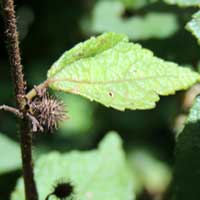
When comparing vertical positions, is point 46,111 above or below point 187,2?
below

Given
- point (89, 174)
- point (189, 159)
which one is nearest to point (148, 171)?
point (89, 174)

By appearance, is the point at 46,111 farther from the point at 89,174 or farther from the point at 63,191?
the point at 89,174

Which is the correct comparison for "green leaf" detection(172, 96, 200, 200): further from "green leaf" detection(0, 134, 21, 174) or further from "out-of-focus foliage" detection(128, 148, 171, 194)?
"out-of-focus foliage" detection(128, 148, 171, 194)

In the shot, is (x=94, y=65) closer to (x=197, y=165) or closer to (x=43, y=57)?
(x=197, y=165)

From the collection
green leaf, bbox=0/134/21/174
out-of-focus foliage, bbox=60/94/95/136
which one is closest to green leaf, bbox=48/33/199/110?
green leaf, bbox=0/134/21/174

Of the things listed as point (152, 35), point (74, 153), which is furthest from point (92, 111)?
point (74, 153)

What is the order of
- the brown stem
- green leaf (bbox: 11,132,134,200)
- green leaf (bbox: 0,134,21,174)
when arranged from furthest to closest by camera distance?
1. green leaf (bbox: 0,134,21,174)
2. green leaf (bbox: 11,132,134,200)
3. the brown stem

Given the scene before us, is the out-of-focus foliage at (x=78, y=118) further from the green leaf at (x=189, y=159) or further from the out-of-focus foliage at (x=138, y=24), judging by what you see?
the green leaf at (x=189, y=159)

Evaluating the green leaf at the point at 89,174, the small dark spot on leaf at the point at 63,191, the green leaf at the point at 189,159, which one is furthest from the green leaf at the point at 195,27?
the green leaf at the point at 89,174
